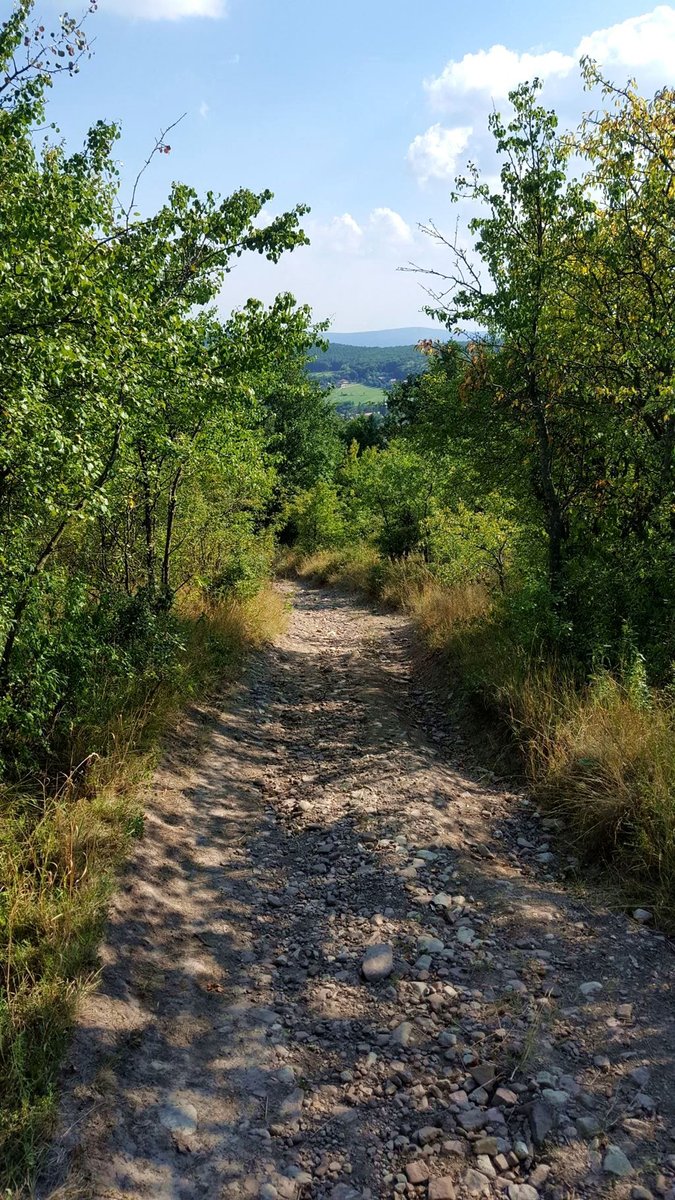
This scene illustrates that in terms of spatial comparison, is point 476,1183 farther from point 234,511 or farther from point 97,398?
point 234,511

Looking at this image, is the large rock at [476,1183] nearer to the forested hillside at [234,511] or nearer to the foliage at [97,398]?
the forested hillside at [234,511]

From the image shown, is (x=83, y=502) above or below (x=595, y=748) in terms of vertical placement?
above

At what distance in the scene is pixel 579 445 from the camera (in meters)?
7.73

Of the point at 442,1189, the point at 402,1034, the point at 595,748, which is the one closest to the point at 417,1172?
the point at 442,1189

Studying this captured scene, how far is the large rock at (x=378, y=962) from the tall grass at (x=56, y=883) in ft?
4.84

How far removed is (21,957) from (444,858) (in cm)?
275

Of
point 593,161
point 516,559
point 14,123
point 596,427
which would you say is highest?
point 593,161

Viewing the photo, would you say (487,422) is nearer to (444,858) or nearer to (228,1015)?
(444,858)

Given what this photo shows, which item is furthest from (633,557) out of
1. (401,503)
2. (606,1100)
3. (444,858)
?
(401,503)

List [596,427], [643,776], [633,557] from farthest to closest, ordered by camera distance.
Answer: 1. [596,427]
2. [633,557]
3. [643,776]

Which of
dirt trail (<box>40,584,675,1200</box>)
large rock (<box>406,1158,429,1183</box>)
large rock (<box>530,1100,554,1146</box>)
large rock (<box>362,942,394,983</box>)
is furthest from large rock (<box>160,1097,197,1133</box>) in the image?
large rock (<box>530,1100,554,1146</box>)

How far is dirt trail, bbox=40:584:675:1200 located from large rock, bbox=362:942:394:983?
0.10ft

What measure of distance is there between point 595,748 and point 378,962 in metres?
2.41

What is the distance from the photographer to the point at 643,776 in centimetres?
446
